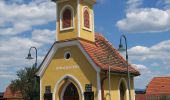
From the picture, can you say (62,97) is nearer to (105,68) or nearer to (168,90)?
(105,68)

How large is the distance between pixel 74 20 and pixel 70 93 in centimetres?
572

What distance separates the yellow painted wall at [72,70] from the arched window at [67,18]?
74.1 inches

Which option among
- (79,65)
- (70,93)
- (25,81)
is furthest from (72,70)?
(25,81)

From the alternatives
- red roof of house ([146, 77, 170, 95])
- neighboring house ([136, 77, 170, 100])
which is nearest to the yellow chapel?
neighboring house ([136, 77, 170, 100])

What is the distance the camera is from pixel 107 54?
97.3 ft

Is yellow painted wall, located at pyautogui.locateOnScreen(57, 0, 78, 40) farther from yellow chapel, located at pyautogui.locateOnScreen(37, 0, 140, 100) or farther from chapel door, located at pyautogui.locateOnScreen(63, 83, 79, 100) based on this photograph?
chapel door, located at pyautogui.locateOnScreen(63, 83, 79, 100)

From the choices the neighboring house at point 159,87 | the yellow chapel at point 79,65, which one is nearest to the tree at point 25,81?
the yellow chapel at point 79,65

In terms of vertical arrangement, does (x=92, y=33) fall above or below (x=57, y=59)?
above

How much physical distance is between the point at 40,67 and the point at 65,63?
2554 millimetres

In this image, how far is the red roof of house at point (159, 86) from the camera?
216ft

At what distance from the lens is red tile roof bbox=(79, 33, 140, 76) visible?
27202mm

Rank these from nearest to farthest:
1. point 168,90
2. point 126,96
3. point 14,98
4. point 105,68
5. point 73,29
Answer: point 105,68 → point 73,29 → point 126,96 → point 14,98 → point 168,90

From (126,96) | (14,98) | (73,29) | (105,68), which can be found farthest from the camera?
(14,98)

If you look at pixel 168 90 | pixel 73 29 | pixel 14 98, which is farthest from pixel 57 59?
pixel 168 90
